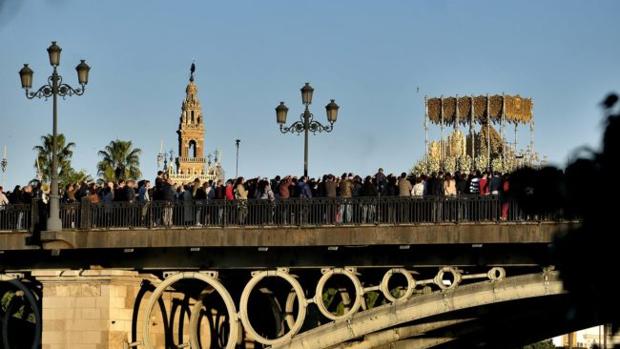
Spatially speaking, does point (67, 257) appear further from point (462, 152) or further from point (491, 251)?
point (462, 152)

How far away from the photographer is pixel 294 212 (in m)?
44.7

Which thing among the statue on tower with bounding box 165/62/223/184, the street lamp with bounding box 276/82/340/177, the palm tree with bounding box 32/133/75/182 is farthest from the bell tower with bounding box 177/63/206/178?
the street lamp with bounding box 276/82/340/177

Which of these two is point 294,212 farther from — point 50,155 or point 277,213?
point 50,155

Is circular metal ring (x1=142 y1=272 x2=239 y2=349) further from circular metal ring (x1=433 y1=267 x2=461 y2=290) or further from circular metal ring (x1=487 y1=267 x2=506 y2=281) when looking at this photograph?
circular metal ring (x1=487 y1=267 x2=506 y2=281)

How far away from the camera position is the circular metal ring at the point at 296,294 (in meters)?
44.8

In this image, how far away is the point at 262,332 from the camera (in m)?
51.6

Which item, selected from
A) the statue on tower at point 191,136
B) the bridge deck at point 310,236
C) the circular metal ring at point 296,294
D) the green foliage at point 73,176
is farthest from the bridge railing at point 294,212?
the statue on tower at point 191,136

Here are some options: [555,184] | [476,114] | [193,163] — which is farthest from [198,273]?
A: [193,163]

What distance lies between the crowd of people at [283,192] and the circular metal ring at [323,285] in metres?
1.20

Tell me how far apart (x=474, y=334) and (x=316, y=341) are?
11102mm

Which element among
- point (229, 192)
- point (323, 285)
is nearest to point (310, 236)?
point (323, 285)

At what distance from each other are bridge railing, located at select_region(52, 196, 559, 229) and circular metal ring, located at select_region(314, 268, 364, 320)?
3.83ft

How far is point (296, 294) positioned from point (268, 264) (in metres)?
0.94

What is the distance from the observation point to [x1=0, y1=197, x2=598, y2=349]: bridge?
42.9m
